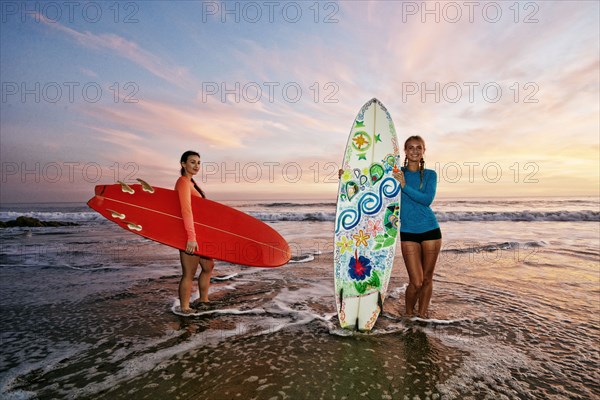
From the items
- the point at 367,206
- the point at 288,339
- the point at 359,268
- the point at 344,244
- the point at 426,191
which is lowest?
the point at 288,339

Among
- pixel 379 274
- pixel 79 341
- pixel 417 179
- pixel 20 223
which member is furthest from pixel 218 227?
pixel 20 223

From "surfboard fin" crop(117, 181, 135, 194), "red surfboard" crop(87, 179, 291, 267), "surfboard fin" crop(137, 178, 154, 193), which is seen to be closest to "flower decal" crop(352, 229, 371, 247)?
"red surfboard" crop(87, 179, 291, 267)

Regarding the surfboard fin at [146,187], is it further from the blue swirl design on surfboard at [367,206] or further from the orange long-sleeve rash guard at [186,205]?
the blue swirl design on surfboard at [367,206]

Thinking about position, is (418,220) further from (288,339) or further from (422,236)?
(288,339)

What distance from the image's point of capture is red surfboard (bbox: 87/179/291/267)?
3861mm

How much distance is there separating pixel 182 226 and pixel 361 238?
7.09ft

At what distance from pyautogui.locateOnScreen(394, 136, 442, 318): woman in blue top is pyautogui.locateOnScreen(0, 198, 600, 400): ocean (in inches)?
21.9

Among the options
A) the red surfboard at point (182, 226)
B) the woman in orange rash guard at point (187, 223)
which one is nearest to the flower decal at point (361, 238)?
the red surfboard at point (182, 226)

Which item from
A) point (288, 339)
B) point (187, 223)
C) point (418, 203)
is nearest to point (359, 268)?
point (418, 203)

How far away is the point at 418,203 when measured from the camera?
3.37 m

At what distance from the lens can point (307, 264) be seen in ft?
21.3

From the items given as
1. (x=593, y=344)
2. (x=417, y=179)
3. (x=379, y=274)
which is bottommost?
(x=593, y=344)

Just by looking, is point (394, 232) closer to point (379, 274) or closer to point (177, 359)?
point (379, 274)

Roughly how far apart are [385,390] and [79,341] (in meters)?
2.74
